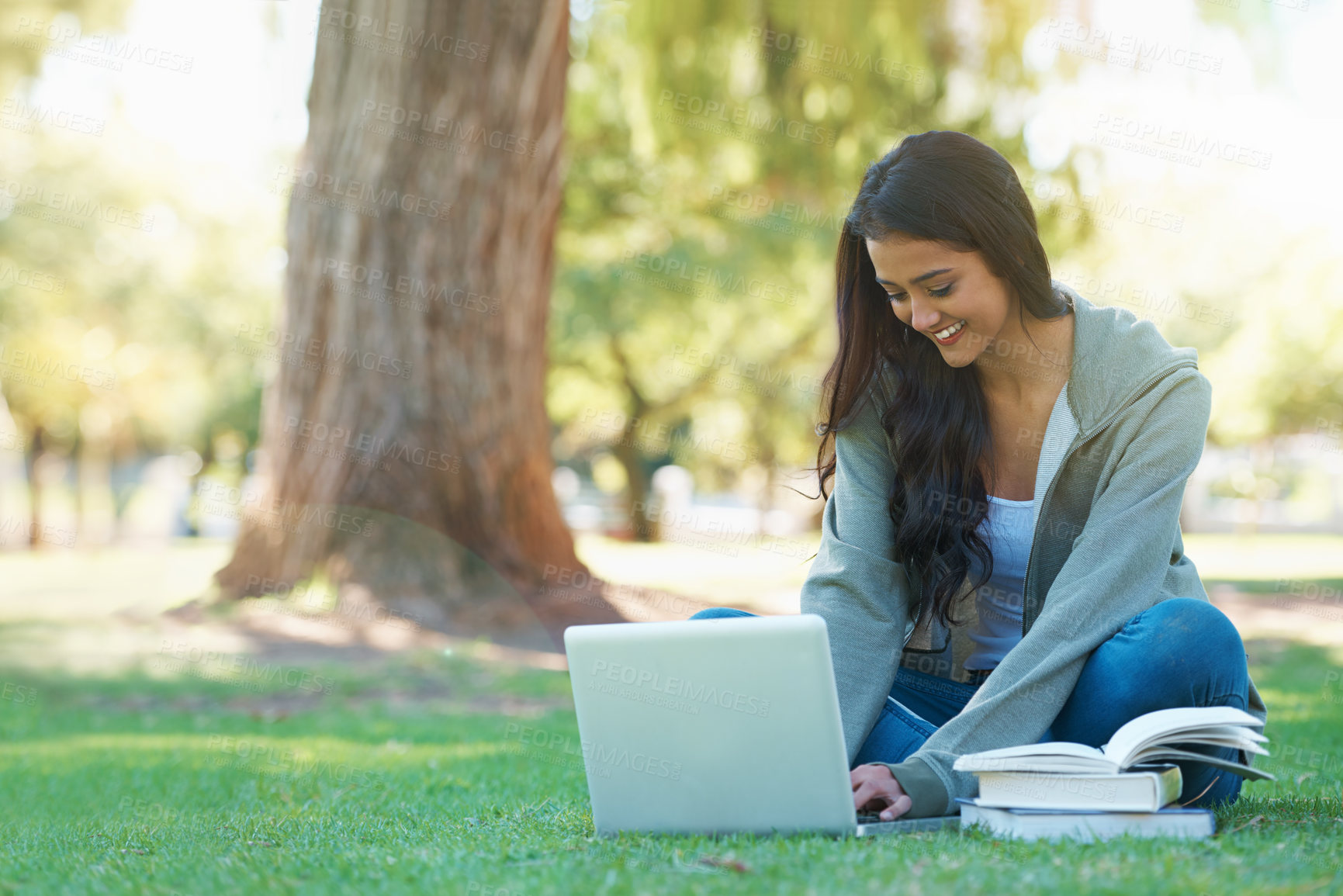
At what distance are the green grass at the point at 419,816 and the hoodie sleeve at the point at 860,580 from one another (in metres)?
0.55

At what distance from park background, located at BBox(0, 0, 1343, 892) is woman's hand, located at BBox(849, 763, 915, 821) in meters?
0.24

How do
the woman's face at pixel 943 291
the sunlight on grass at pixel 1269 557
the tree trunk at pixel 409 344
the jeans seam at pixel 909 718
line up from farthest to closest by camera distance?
the sunlight on grass at pixel 1269 557 → the tree trunk at pixel 409 344 → the woman's face at pixel 943 291 → the jeans seam at pixel 909 718

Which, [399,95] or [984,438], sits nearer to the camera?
[984,438]

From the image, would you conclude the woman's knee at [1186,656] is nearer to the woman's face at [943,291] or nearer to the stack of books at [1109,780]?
the stack of books at [1109,780]

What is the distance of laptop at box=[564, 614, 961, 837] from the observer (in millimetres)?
2146

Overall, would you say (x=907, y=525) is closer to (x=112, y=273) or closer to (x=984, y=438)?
(x=984, y=438)

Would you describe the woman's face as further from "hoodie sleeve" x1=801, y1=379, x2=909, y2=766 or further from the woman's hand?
the woman's hand

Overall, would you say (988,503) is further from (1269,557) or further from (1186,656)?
(1269,557)

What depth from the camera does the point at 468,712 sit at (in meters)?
5.51

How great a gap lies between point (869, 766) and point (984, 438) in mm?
1045

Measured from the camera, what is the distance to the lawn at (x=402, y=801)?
6.25 feet

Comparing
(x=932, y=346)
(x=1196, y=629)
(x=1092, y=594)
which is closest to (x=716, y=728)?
(x=1092, y=594)

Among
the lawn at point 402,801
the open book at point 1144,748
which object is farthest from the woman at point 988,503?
the lawn at point 402,801

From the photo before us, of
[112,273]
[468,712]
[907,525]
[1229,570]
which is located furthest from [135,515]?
[907,525]
